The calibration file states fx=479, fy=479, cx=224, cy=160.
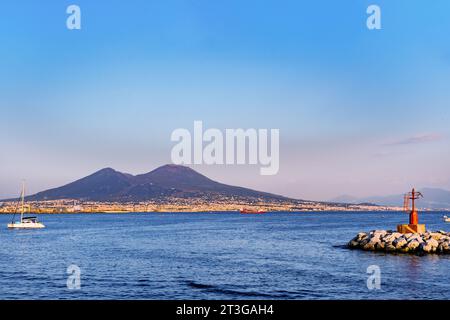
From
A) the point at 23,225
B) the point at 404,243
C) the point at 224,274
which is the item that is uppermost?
the point at 404,243

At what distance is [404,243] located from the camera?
5094 cm

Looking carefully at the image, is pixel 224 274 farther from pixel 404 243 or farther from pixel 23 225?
pixel 23 225

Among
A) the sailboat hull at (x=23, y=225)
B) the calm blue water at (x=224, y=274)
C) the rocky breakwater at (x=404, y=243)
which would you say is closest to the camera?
the calm blue water at (x=224, y=274)

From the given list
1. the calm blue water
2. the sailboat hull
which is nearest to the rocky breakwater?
the calm blue water

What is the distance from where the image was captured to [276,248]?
60.3 m

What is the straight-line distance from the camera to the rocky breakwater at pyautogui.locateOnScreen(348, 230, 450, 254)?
4925cm

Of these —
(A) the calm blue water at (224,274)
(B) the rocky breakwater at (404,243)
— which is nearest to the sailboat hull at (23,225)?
(A) the calm blue water at (224,274)

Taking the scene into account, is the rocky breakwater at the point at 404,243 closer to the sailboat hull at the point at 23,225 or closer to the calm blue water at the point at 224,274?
the calm blue water at the point at 224,274

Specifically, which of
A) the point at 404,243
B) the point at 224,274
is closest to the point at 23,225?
the point at 224,274

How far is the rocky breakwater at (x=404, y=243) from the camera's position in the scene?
49250mm

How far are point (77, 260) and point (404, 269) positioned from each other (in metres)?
31.7

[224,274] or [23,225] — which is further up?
[224,274]
